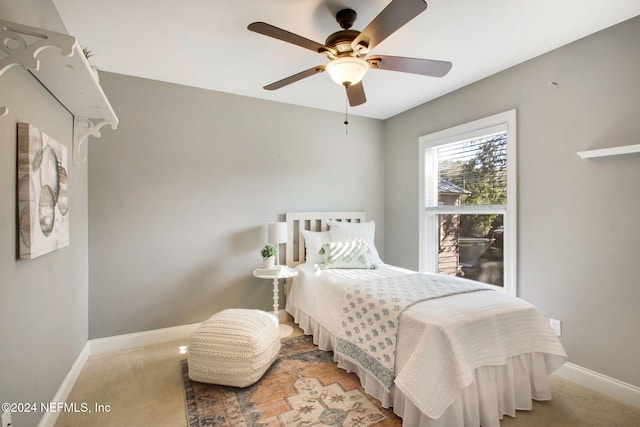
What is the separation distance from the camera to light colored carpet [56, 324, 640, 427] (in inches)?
71.4

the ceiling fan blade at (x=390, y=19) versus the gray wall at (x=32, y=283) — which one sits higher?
the ceiling fan blade at (x=390, y=19)

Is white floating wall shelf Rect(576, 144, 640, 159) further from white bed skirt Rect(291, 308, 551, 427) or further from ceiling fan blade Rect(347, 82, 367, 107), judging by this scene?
ceiling fan blade Rect(347, 82, 367, 107)

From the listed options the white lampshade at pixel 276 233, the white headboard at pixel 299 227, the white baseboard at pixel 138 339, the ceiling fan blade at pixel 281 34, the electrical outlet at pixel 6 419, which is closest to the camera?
the electrical outlet at pixel 6 419

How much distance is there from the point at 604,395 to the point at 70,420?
3440 millimetres

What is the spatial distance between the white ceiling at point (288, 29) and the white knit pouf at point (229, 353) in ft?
6.85

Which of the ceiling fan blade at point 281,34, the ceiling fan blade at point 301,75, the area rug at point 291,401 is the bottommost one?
the area rug at point 291,401

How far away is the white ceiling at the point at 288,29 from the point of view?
1871 mm

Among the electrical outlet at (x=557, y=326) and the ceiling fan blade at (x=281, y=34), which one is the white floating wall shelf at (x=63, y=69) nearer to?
the ceiling fan blade at (x=281, y=34)

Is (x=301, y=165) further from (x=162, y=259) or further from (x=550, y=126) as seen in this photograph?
(x=550, y=126)

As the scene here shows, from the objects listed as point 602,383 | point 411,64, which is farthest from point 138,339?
point 602,383

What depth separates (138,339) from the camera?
284 cm

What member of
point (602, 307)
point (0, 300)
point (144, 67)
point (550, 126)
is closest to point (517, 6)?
point (550, 126)

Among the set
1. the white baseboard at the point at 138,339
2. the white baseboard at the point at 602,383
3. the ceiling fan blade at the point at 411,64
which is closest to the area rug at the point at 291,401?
the white baseboard at the point at 138,339

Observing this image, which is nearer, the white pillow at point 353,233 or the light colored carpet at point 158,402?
the light colored carpet at point 158,402
